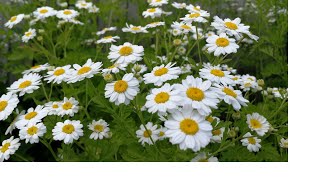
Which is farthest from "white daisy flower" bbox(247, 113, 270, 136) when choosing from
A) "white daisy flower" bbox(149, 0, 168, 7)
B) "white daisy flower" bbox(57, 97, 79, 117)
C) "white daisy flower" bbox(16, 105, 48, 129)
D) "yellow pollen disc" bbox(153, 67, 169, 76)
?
"white daisy flower" bbox(149, 0, 168, 7)

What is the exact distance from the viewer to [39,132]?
1481mm

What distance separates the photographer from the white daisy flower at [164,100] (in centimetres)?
114

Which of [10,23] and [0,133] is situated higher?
[10,23]

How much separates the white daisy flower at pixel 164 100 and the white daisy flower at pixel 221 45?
380 mm

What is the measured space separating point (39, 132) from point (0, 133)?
1.14 meters

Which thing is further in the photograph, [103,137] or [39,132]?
[103,137]

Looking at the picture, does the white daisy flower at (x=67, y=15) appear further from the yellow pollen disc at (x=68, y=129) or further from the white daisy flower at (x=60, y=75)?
the yellow pollen disc at (x=68, y=129)

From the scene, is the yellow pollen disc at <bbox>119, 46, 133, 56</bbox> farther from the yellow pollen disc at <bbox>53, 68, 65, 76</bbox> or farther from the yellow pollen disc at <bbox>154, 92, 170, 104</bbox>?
the yellow pollen disc at <bbox>154, 92, 170, 104</bbox>

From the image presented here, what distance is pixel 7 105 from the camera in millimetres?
1576

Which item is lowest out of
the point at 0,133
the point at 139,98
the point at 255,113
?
the point at 0,133

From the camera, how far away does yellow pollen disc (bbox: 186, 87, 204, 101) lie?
1149mm

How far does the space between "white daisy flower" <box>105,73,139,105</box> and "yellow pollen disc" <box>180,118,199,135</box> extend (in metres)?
0.23

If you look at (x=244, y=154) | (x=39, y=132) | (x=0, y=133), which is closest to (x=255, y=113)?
(x=244, y=154)

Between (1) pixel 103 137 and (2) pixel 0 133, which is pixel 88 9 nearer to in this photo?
(2) pixel 0 133
